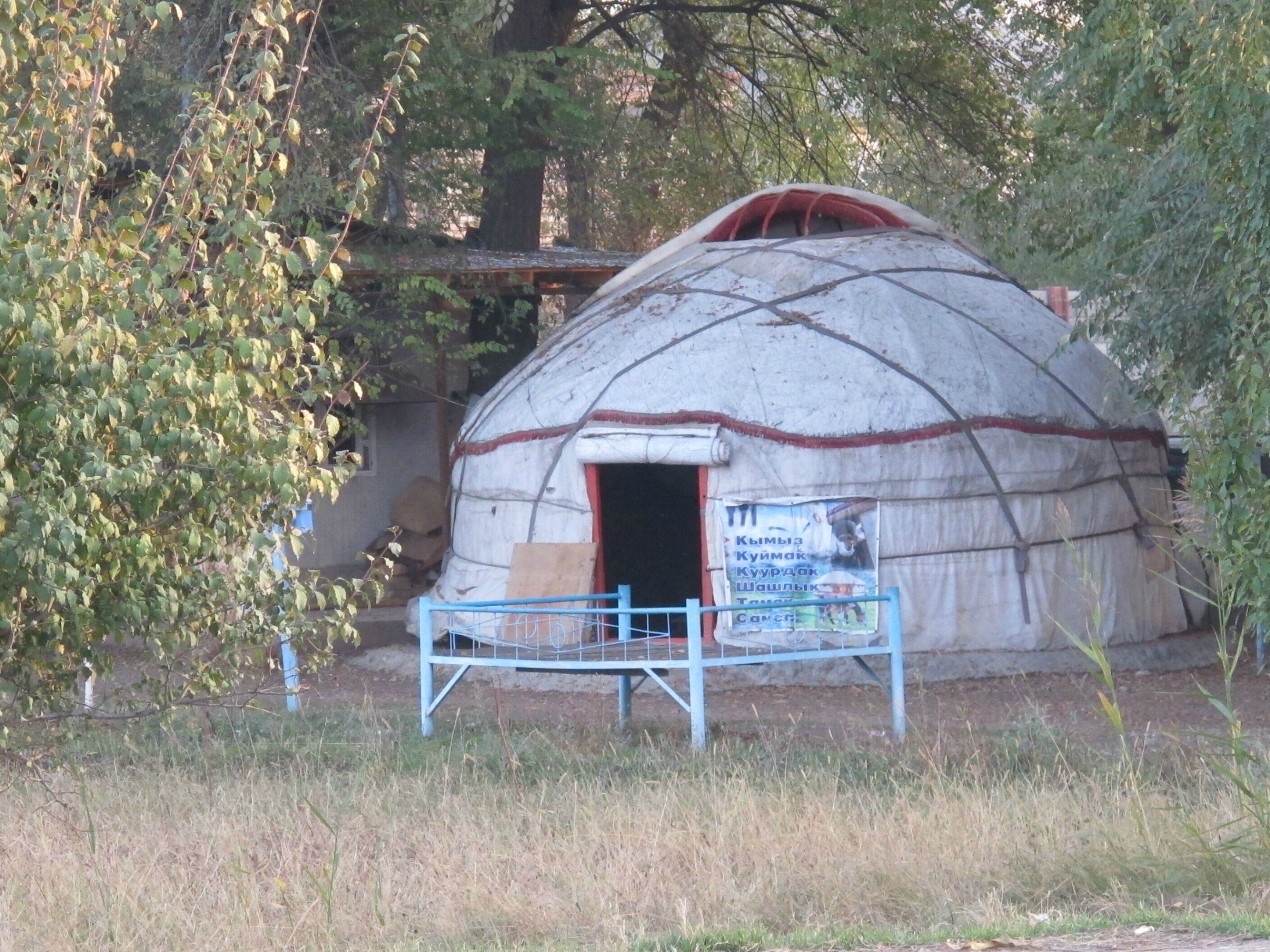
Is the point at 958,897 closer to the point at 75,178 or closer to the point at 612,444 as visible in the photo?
the point at 75,178

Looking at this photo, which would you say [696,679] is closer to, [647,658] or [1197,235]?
[647,658]

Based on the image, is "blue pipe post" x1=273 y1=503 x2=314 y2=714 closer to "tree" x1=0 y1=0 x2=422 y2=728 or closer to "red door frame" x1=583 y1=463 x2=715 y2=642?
"tree" x1=0 y1=0 x2=422 y2=728

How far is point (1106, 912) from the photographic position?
4.11 m

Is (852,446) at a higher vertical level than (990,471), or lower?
higher

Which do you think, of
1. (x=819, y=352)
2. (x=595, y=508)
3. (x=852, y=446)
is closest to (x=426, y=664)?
(x=595, y=508)

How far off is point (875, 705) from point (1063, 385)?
3054 mm

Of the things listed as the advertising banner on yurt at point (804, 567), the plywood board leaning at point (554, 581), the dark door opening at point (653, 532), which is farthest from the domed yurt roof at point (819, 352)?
the dark door opening at point (653, 532)

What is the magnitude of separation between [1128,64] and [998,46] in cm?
620

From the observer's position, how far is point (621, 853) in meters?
4.67

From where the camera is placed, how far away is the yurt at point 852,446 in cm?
962

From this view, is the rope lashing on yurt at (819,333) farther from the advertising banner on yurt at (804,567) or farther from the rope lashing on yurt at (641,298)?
the advertising banner on yurt at (804,567)

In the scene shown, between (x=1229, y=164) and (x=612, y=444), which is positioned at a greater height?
(x=1229, y=164)

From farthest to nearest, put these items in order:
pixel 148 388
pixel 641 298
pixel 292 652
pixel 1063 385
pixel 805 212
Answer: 1. pixel 805 212
2. pixel 641 298
3. pixel 1063 385
4. pixel 292 652
5. pixel 148 388

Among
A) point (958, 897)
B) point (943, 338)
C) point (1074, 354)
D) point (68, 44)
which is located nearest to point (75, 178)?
point (68, 44)
